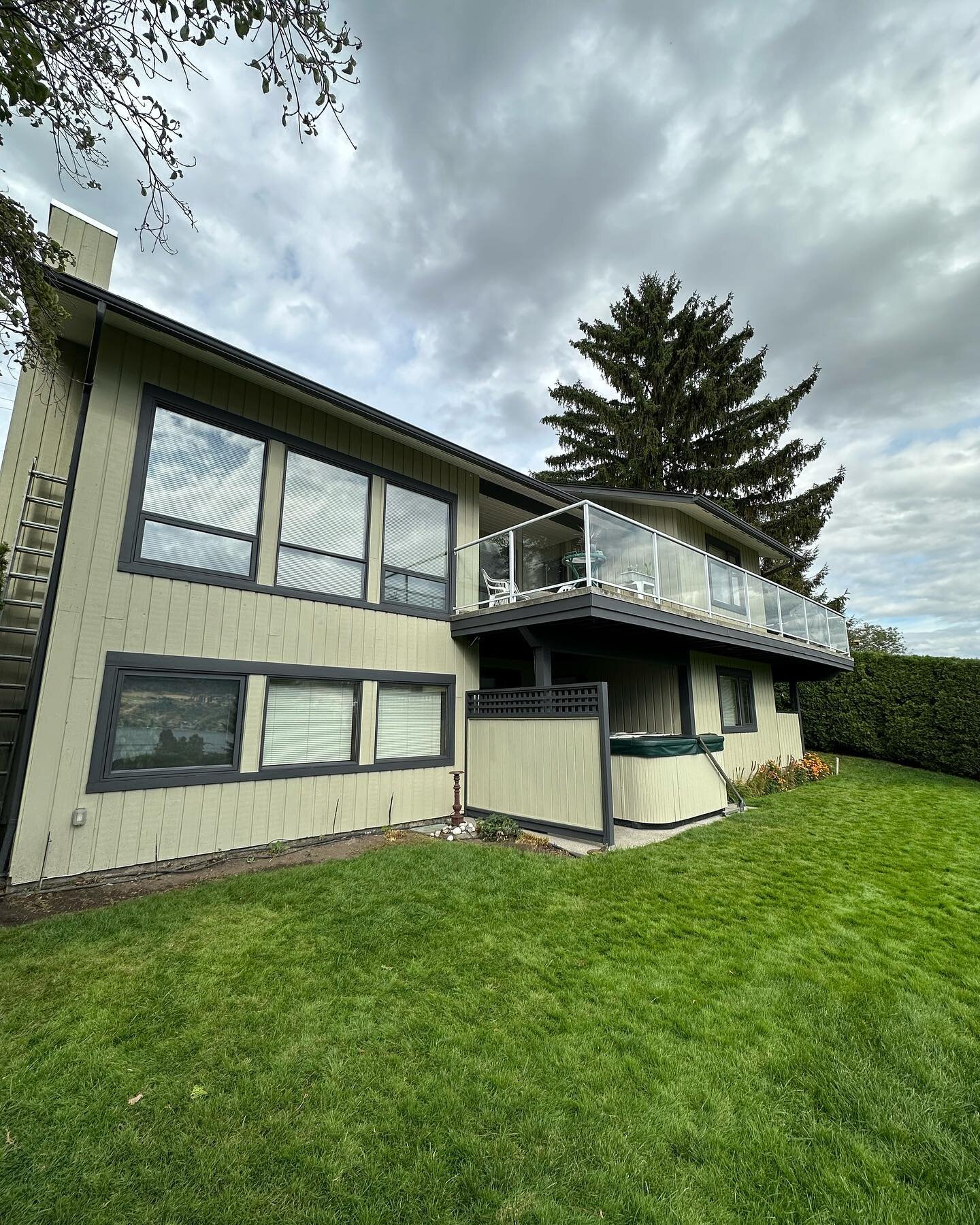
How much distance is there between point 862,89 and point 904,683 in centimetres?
1222

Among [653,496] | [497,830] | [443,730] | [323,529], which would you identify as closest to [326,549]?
[323,529]

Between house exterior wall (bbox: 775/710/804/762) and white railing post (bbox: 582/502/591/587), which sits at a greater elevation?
white railing post (bbox: 582/502/591/587)

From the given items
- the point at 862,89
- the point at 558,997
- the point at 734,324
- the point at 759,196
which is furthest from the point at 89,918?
the point at 734,324

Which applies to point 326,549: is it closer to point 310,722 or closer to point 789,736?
point 310,722

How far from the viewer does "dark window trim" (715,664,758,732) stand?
10883 mm

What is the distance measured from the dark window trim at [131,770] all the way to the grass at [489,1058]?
1.17 meters

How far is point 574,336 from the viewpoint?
65.7 ft

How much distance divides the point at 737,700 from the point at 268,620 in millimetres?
9911

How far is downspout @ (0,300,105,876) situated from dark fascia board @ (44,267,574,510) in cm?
16

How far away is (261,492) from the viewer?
6375 millimetres

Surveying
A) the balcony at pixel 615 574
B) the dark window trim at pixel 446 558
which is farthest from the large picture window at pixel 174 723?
the balcony at pixel 615 574

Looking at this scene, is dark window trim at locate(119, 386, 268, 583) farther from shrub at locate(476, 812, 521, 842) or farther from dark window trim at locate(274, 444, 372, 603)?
shrub at locate(476, 812, 521, 842)

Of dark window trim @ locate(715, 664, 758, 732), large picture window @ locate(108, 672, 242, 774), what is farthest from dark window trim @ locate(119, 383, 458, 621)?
dark window trim @ locate(715, 664, 758, 732)

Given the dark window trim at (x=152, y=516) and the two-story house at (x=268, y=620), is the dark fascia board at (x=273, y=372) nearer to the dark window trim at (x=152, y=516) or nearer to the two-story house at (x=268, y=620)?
the two-story house at (x=268, y=620)
